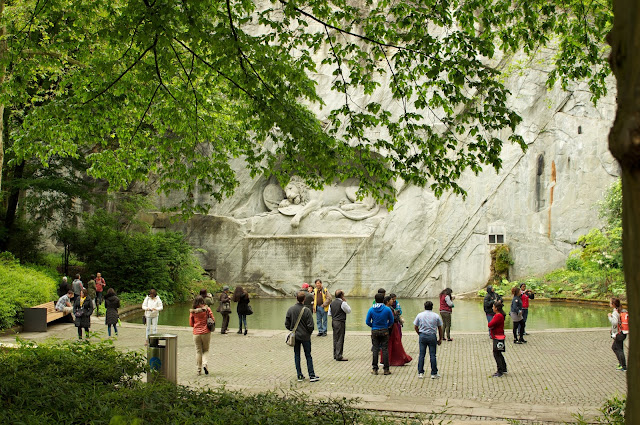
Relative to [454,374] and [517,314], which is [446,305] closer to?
[517,314]

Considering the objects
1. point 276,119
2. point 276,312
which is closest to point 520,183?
point 276,312

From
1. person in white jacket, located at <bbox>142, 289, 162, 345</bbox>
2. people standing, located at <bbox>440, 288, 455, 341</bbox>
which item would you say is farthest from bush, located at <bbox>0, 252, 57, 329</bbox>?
people standing, located at <bbox>440, 288, 455, 341</bbox>

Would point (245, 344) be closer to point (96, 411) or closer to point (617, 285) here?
point (96, 411)

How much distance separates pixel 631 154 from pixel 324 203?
97.6ft

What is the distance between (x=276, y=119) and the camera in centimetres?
893

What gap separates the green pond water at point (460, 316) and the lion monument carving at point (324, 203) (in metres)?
6.29

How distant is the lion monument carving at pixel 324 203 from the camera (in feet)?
101

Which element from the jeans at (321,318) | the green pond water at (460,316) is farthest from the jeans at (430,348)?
the green pond water at (460,316)

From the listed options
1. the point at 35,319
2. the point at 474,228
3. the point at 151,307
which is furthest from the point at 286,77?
the point at 474,228

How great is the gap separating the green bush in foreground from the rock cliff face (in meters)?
22.3

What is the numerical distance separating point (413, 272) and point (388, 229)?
260 cm

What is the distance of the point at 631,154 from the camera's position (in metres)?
2.46

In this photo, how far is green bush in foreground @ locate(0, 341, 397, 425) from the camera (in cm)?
505

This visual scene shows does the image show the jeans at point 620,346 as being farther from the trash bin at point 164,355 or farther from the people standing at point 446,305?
the trash bin at point 164,355
